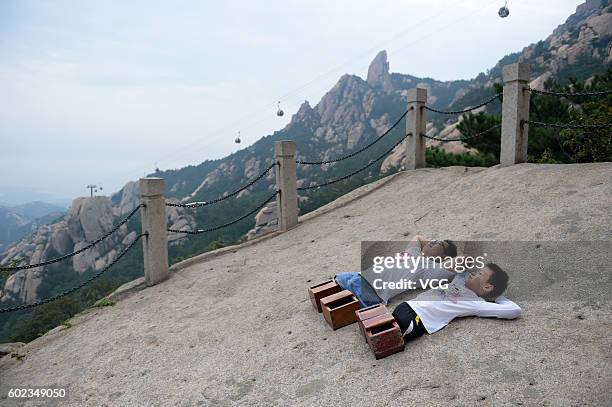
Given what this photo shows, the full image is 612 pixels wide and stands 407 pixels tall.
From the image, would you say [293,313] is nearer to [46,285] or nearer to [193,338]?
[193,338]

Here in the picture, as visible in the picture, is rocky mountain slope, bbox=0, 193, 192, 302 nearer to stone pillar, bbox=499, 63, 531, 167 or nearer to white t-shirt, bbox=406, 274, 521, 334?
stone pillar, bbox=499, 63, 531, 167

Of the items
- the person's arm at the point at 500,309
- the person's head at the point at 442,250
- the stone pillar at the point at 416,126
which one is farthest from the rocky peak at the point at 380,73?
the person's arm at the point at 500,309

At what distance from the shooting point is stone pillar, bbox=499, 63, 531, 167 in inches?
291

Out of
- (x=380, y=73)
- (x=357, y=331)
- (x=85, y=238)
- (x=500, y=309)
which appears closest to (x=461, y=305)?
(x=500, y=309)

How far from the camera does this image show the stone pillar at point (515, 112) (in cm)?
738

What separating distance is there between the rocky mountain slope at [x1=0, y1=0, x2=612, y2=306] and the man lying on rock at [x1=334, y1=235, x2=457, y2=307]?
2667 centimetres

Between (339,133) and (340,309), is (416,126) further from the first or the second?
(339,133)

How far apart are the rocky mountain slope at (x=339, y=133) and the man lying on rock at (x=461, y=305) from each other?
2715cm

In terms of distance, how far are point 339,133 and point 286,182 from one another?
72.8 metres

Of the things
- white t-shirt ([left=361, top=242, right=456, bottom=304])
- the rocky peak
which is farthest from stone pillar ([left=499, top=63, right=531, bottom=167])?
the rocky peak

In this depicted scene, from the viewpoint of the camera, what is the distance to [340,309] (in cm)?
413

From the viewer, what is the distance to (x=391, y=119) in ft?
260

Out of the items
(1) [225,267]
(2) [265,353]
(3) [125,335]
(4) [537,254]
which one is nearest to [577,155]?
(4) [537,254]

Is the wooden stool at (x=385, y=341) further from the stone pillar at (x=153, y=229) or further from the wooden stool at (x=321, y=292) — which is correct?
the stone pillar at (x=153, y=229)
